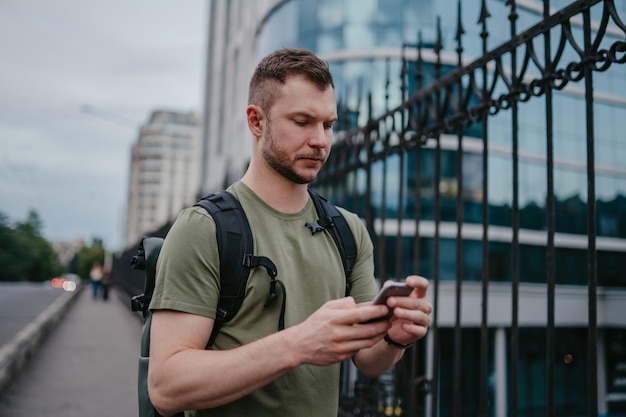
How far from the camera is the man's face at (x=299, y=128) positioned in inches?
62.8

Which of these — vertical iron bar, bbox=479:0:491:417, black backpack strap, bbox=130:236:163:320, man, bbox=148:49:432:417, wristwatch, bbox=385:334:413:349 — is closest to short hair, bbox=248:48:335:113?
man, bbox=148:49:432:417

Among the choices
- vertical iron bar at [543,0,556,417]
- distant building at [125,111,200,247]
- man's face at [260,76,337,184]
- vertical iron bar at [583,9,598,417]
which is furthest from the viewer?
distant building at [125,111,200,247]

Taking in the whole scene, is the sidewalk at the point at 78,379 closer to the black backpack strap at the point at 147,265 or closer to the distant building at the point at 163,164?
the black backpack strap at the point at 147,265

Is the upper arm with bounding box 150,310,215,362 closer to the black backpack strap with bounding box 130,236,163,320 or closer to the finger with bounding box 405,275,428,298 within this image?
the black backpack strap with bounding box 130,236,163,320

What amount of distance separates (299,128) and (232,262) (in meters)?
0.45

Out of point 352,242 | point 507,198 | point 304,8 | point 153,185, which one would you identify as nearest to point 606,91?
point 507,198

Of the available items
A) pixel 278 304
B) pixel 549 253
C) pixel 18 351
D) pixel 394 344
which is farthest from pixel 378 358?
pixel 18 351

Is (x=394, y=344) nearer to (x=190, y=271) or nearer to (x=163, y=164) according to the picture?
(x=190, y=271)

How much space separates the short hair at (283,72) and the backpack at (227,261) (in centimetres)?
33

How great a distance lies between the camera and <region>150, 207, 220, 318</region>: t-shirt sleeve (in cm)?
143

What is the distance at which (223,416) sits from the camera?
4.99 feet

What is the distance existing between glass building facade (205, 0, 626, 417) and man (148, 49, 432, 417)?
62.7 ft

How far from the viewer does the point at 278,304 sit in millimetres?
1566

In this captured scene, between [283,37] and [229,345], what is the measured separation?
25.9 m
